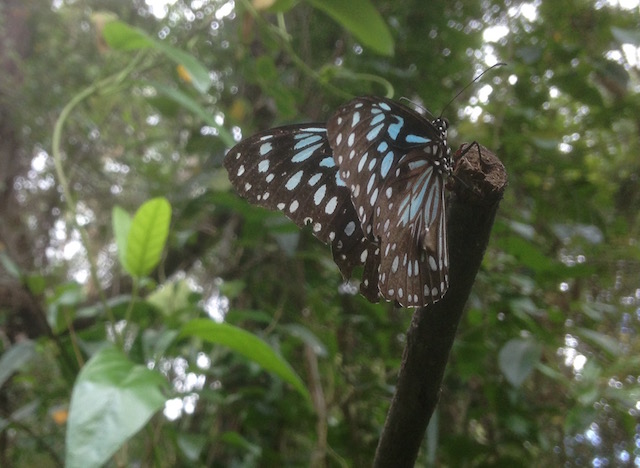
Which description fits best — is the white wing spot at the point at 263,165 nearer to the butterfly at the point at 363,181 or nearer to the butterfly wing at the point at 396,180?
the butterfly at the point at 363,181

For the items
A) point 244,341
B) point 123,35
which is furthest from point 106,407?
point 123,35

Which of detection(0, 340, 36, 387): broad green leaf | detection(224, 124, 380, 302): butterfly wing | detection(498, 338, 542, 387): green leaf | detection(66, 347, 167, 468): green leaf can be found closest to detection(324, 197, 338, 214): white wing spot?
detection(224, 124, 380, 302): butterfly wing

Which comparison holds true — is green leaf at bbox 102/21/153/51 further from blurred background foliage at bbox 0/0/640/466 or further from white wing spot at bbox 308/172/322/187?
white wing spot at bbox 308/172/322/187

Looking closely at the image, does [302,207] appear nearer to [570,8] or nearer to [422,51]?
[422,51]

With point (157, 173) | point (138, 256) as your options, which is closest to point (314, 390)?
point (138, 256)

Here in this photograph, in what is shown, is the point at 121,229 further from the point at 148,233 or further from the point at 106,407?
the point at 106,407

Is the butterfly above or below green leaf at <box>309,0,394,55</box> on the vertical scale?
below
